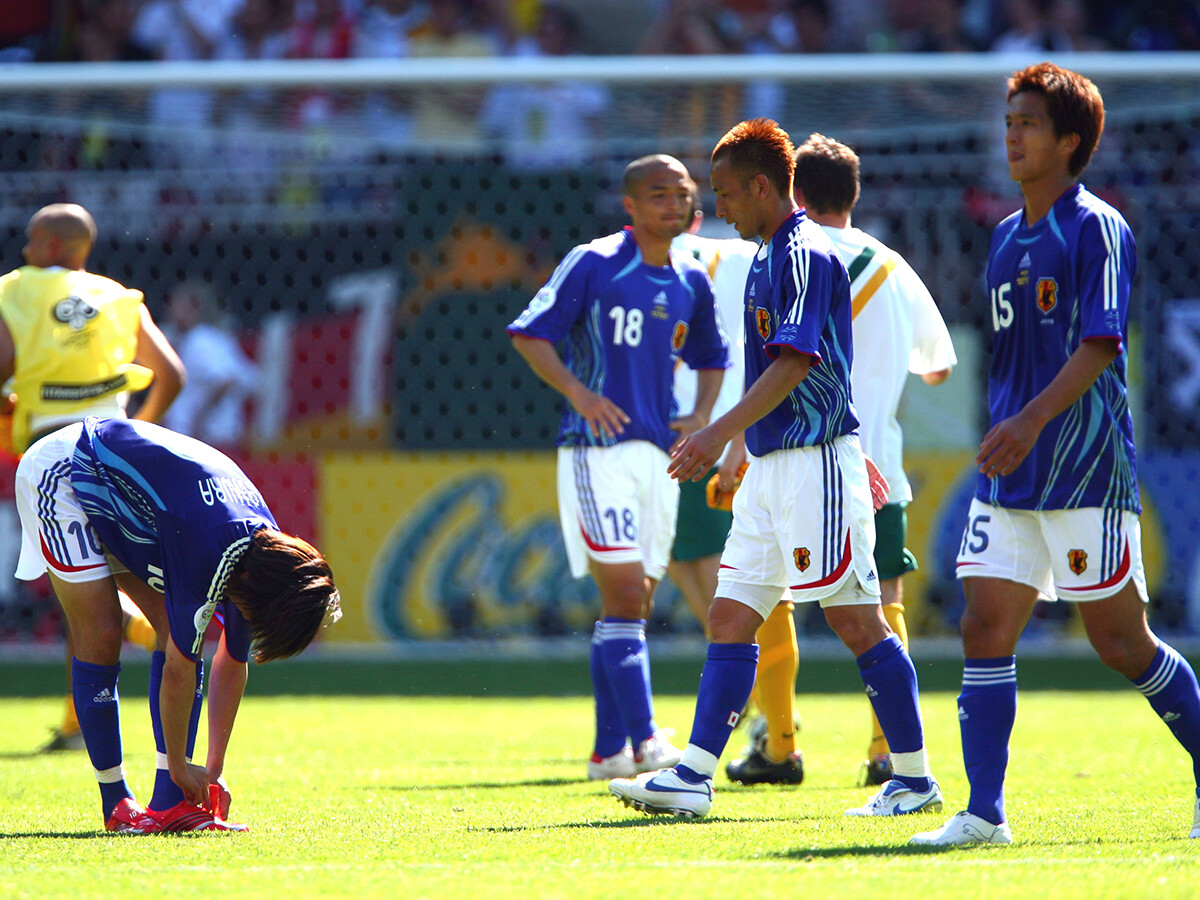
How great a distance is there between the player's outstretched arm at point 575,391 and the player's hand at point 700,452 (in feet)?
4.41

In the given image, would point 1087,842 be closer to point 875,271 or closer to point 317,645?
point 875,271

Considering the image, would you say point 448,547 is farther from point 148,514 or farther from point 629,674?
point 148,514

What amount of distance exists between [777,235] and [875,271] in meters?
1.04

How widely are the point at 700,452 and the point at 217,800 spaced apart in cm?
175

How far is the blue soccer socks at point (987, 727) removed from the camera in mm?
3871

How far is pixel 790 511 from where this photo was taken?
4289mm

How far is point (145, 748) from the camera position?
643 centimetres

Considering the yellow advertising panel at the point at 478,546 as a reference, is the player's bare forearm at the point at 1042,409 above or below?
above

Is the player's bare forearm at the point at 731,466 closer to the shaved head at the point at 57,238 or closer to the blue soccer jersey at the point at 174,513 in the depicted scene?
the blue soccer jersey at the point at 174,513

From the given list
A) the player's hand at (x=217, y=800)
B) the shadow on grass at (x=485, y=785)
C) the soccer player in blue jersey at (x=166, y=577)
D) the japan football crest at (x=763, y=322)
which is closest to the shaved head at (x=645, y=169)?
the japan football crest at (x=763, y=322)

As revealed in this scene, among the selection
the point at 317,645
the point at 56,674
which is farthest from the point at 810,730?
the point at 56,674

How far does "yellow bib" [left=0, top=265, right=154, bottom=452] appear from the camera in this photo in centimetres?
619

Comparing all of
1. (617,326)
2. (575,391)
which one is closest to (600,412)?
(575,391)

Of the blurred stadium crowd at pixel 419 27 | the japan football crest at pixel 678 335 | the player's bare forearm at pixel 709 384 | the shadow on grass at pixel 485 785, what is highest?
the blurred stadium crowd at pixel 419 27
